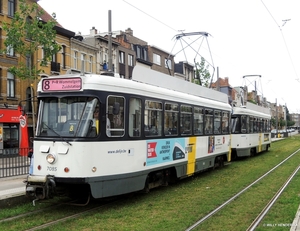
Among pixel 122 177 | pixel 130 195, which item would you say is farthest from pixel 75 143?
pixel 130 195

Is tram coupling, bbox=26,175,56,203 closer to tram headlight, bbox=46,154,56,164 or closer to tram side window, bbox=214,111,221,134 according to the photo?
tram headlight, bbox=46,154,56,164

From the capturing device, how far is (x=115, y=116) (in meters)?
8.18

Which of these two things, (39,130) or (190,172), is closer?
(39,130)

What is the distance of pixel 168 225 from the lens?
6.93 m

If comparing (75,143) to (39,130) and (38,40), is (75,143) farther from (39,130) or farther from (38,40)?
(38,40)

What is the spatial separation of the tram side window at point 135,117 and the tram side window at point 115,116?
0.29 meters

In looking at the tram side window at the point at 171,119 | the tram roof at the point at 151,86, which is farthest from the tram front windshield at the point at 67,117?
the tram side window at the point at 171,119

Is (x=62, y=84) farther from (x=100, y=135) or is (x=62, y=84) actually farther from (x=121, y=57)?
(x=121, y=57)

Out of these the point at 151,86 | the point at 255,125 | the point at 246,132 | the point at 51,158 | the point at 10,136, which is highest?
the point at 151,86

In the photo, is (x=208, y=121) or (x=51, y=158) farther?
(x=208, y=121)

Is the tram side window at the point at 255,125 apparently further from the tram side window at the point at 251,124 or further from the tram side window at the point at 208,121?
the tram side window at the point at 208,121

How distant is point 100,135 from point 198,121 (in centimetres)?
556

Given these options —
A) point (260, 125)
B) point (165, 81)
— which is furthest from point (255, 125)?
point (165, 81)

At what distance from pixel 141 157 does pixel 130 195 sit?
4.72 feet
